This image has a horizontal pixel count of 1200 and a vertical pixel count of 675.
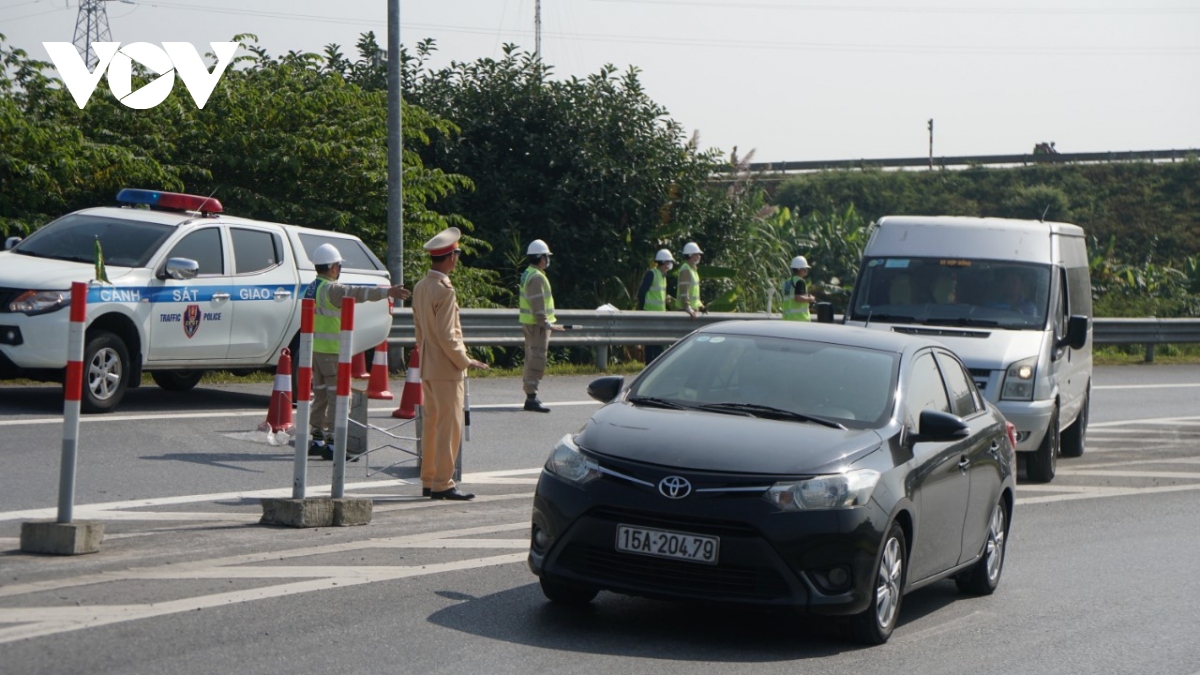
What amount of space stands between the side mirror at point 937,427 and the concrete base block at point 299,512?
3672 millimetres

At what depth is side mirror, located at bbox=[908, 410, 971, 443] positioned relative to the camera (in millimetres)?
7684

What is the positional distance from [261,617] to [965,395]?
14.0 feet

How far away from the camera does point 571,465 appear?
7.26 meters

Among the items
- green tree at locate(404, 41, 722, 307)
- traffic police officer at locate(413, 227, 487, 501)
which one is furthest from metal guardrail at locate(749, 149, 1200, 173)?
traffic police officer at locate(413, 227, 487, 501)

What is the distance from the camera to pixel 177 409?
15.2m

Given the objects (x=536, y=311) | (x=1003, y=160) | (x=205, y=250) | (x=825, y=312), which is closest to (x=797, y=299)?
(x=536, y=311)

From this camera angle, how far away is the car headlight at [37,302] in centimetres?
1363

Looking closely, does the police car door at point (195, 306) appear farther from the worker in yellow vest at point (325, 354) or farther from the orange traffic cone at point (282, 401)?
the worker in yellow vest at point (325, 354)

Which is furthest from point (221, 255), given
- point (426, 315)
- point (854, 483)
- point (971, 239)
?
point (854, 483)

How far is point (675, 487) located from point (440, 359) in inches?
160

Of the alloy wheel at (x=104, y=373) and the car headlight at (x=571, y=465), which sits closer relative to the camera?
the car headlight at (x=571, y=465)

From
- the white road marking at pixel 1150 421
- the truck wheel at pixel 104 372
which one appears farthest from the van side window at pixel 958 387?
the white road marking at pixel 1150 421

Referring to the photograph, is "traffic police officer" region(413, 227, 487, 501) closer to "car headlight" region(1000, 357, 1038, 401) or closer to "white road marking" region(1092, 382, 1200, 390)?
"car headlight" region(1000, 357, 1038, 401)

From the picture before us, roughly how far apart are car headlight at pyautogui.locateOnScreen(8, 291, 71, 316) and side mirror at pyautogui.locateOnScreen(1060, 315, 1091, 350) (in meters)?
9.00
